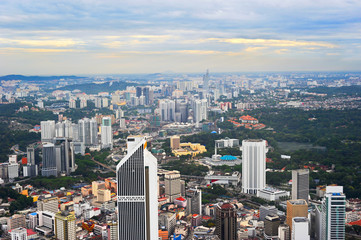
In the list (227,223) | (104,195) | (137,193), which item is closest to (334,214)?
(227,223)

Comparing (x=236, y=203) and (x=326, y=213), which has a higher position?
(x=326, y=213)

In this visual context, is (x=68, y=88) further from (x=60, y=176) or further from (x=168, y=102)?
(x=60, y=176)

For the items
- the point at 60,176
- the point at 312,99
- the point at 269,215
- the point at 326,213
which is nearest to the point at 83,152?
the point at 60,176

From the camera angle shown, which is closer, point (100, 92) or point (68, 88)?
point (100, 92)

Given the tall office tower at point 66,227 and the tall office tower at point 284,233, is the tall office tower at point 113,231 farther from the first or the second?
the tall office tower at point 284,233

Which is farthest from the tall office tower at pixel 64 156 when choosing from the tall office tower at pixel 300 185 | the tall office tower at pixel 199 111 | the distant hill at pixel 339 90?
the distant hill at pixel 339 90
